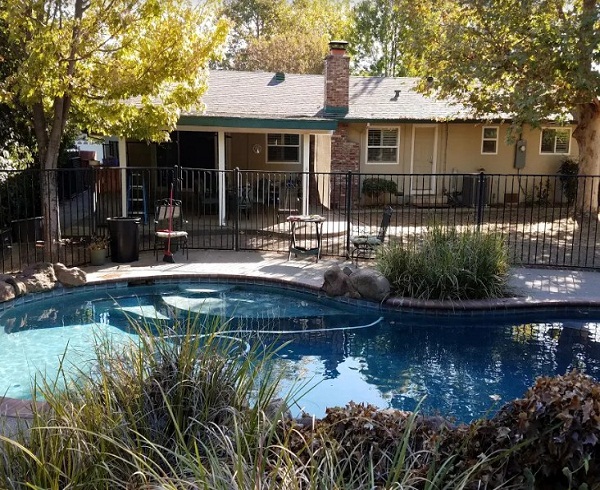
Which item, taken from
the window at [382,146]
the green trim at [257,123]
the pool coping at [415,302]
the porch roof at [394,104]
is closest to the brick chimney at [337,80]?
the porch roof at [394,104]

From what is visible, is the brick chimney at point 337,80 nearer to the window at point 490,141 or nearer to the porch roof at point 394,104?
the porch roof at point 394,104

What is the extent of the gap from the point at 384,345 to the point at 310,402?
2001mm

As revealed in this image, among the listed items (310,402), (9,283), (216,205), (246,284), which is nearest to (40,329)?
(9,283)

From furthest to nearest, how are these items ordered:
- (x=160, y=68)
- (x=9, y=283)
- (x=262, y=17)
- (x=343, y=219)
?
1. (x=262, y=17)
2. (x=343, y=219)
3. (x=160, y=68)
4. (x=9, y=283)

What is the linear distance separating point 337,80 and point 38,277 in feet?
34.3

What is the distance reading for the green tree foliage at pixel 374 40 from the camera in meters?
39.3

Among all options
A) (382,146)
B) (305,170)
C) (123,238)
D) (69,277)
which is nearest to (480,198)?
(305,170)

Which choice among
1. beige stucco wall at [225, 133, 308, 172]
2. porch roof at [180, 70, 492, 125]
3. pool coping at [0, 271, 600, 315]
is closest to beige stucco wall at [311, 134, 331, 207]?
porch roof at [180, 70, 492, 125]

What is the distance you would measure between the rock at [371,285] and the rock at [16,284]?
Result: 4464 mm

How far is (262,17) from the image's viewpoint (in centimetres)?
4328

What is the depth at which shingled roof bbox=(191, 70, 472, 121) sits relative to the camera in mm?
14297

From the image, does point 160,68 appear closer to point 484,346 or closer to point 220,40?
point 220,40

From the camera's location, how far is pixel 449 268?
324 inches

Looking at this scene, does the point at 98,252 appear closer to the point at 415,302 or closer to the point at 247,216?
the point at 247,216
